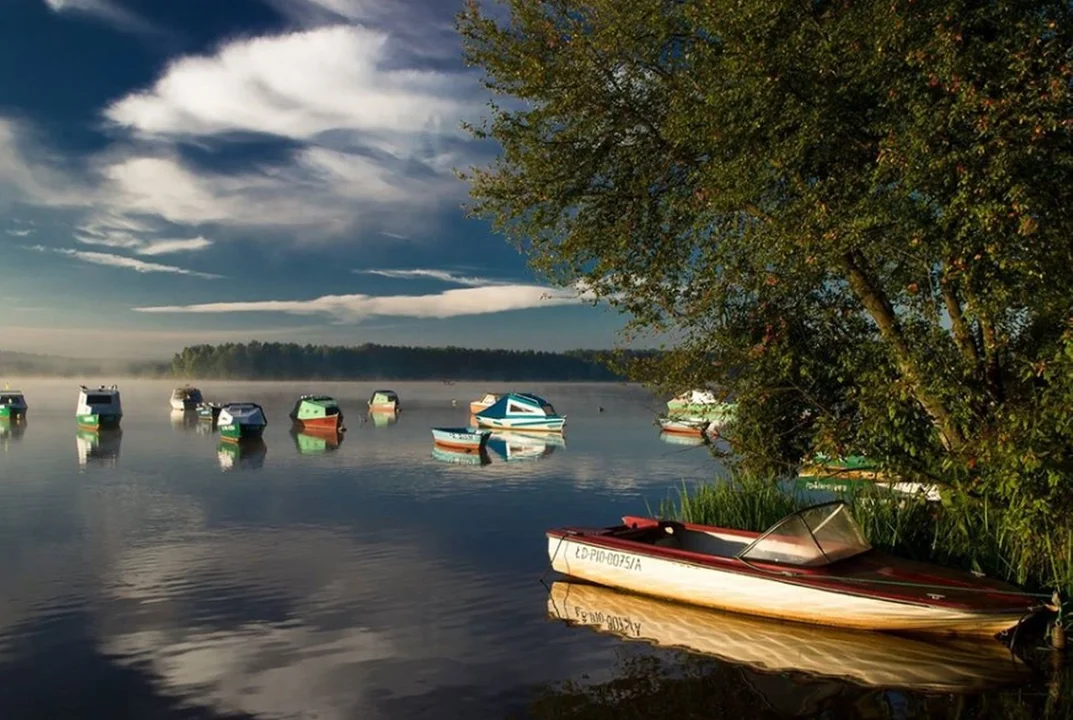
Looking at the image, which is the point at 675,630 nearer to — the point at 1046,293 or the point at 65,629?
the point at 1046,293

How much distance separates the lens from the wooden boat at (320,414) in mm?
76375

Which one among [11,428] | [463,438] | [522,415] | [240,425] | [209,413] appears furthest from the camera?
[209,413]

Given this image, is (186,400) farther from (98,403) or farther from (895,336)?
(895,336)

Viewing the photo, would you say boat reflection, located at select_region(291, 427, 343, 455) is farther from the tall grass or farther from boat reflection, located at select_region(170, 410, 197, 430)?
the tall grass

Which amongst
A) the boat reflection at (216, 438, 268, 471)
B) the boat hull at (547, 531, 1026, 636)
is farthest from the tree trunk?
the boat reflection at (216, 438, 268, 471)

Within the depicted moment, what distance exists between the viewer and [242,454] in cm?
5734

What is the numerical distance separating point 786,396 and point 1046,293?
8127mm

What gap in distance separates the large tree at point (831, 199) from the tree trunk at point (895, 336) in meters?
0.07

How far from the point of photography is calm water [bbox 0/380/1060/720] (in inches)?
467

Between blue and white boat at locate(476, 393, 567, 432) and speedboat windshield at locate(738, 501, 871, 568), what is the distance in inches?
2215

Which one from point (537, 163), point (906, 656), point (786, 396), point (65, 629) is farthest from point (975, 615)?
point (65, 629)

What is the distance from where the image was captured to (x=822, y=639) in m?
14.2

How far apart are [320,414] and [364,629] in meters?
64.4

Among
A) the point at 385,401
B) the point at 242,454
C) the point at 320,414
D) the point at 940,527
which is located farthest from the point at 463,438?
the point at 385,401
